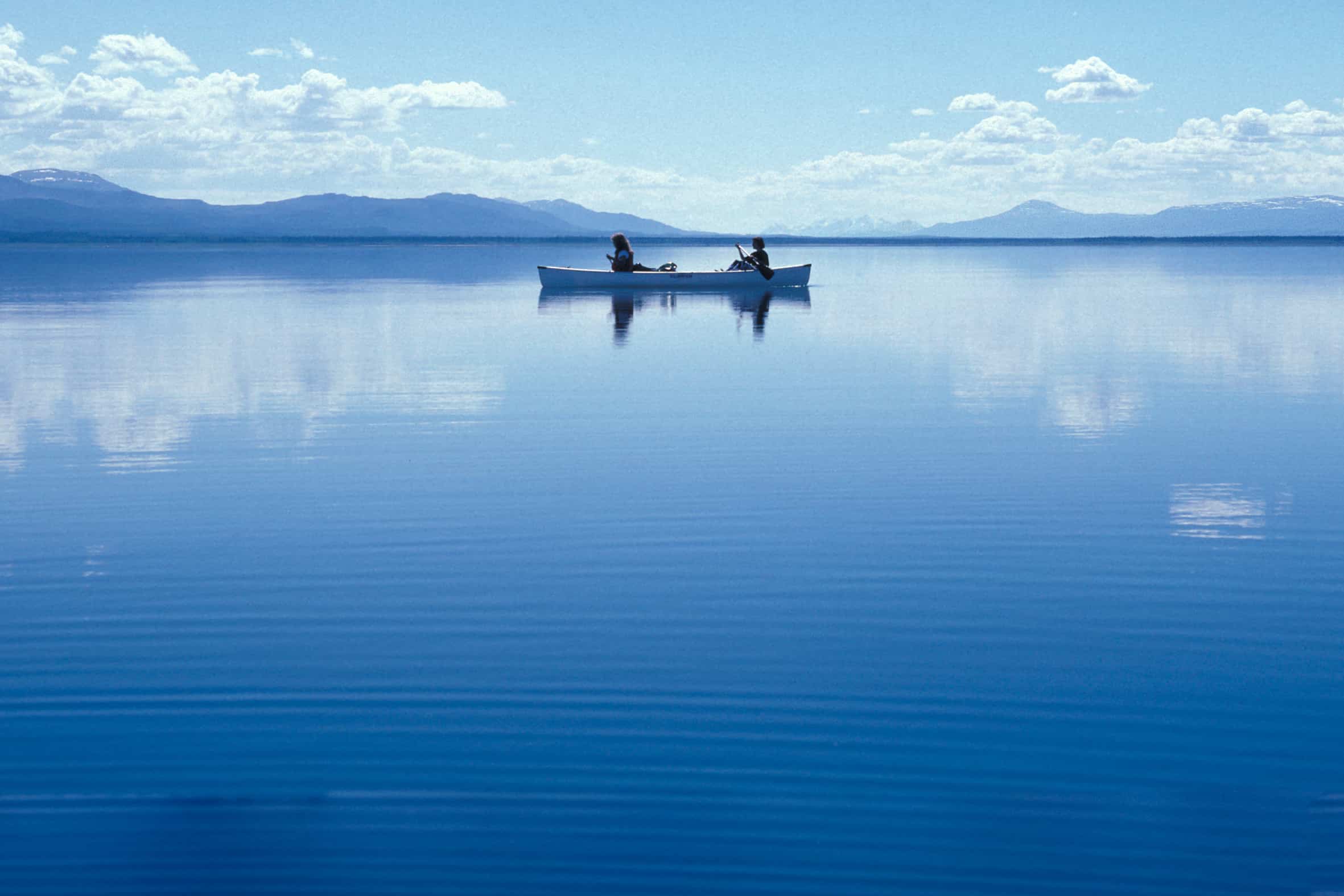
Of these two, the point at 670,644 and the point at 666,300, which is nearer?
the point at 670,644

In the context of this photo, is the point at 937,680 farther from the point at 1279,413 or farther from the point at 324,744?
the point at 1279,413

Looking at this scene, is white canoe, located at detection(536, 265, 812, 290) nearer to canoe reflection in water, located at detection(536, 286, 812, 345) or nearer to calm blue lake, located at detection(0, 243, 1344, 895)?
canoe reflection in water, located at detection(536, 286, 812, 345)

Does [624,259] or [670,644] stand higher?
[624,259]

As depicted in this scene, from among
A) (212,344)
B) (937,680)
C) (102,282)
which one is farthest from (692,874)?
(102,282)

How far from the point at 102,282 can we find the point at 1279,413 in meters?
63.7

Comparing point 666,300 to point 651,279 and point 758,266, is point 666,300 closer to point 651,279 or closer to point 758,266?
point 651,279

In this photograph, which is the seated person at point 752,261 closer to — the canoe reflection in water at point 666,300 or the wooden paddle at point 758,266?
the wooden paddle at point 758,266

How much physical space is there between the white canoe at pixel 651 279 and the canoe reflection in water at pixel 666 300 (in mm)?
425

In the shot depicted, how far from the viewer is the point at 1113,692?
8180 mm

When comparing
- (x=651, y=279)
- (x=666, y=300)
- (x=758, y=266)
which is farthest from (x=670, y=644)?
(x=758, y=266)

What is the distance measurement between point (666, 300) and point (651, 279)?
113 cm

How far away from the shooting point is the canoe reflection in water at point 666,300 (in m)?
47.6

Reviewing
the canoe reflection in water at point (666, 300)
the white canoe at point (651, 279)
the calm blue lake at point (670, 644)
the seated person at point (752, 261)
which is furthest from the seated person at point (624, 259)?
the calm blue lake at point (670, 644)

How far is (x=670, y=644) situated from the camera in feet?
29.8
